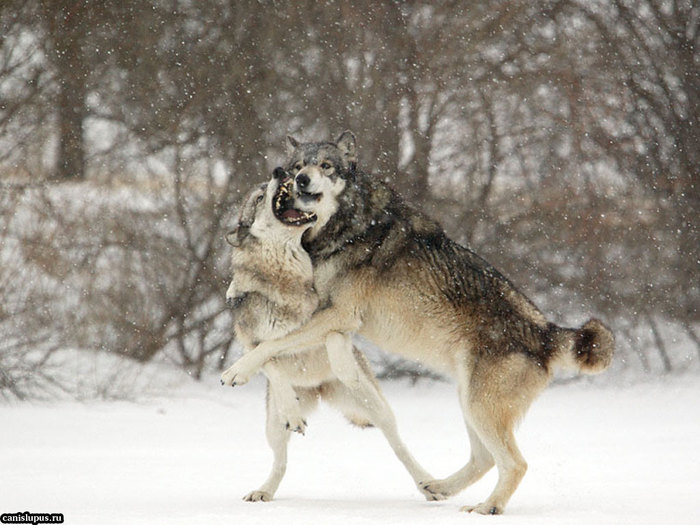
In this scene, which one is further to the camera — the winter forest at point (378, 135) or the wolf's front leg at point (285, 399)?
the winter forest at point (378, 135)

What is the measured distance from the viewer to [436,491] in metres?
6.14

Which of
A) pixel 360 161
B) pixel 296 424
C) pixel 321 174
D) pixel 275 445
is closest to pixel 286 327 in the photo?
pixel 296 424

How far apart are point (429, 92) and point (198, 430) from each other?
462 centimetres

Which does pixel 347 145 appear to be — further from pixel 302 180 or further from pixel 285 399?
pixel 285 399

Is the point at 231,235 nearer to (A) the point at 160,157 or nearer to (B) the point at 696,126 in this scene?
(A) the point at 160,157

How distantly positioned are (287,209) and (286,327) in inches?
27.4

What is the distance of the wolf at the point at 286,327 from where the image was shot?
20.0 ft

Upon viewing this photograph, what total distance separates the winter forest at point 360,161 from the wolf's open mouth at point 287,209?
4.80 metres

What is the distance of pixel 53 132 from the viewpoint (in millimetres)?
11633

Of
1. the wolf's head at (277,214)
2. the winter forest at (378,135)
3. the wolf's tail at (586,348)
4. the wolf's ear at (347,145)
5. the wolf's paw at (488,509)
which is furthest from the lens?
the winter forest at (378,135)

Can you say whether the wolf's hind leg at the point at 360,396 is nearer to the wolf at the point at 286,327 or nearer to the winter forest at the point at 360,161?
the wolf at the point at 286,327

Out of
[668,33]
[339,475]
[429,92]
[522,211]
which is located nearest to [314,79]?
[429,92]

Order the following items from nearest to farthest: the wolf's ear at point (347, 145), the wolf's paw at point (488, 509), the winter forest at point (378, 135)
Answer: the wolf's paw at point (488, 509), the wolf's ear at point (347, 145), the winter forest at point (378, 135)

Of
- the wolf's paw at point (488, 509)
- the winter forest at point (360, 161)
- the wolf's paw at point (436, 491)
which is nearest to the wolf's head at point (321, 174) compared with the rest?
the wolf's paw at point (436, 491)
